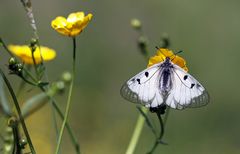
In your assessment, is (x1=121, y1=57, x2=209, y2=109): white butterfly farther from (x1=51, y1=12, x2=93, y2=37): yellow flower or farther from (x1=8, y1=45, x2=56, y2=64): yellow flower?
(x1=8, y1=45, x2=56, y2=64): yellow flower

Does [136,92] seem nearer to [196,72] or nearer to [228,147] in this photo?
[228,147]

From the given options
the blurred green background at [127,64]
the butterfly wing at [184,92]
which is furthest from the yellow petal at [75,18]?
the blurred green background at [127,64]

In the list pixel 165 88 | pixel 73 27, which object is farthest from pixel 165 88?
pixel 73 27

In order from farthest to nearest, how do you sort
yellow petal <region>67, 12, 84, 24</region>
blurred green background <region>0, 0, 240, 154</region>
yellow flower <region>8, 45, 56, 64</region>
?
blurred green background <region>0, 0, 240, 154</region>
yellow flower <region>8, 45, 56, 64</region>
yellow petal <region>67, 12, 84, 24</region>

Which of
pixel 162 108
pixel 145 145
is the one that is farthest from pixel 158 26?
pixel 162 108

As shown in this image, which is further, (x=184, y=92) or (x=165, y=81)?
(x=165, y=81)

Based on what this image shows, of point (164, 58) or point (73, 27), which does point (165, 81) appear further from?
point (73, 27)

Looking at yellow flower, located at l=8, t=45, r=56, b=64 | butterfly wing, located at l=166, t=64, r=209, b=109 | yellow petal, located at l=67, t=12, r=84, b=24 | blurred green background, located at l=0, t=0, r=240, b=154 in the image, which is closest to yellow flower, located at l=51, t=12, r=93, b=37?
yellow petal, located at l=67, t=12, r=84, b=24

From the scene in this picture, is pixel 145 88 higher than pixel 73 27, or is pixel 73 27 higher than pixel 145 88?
pixel 73 27

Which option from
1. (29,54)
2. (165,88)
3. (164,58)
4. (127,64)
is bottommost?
(127,64)
